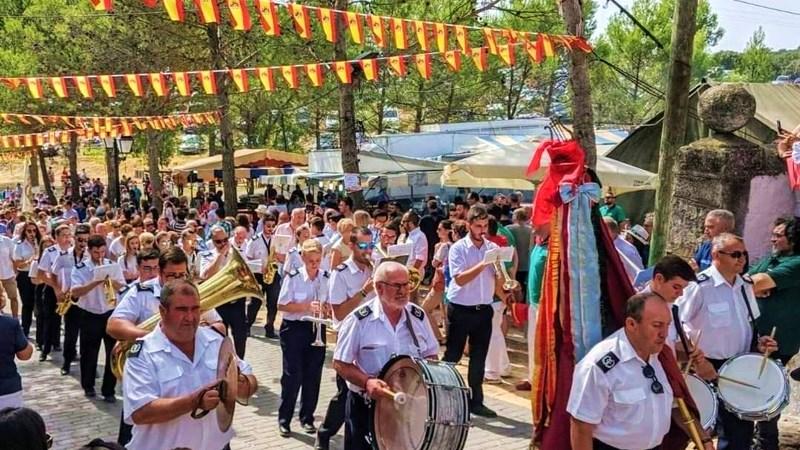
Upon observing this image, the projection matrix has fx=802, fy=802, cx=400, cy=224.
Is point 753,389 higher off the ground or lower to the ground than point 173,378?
lower

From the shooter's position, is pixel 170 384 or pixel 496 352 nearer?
pixel 170 384

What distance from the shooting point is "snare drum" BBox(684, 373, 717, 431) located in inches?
198

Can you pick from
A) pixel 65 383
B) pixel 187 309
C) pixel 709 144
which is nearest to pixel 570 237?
pixel 187 309

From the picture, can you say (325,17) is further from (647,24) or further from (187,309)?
(647,24)

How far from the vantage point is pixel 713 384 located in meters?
5.55

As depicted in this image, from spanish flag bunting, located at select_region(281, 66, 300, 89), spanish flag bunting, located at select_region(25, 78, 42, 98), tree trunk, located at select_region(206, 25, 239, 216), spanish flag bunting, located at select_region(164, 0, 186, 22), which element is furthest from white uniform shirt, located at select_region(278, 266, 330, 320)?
tree trunk, located at select_region(206, 25, 239, 216)

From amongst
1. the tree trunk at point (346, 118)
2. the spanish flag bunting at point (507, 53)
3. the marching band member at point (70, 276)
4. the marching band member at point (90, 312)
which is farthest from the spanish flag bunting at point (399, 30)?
the tree trunk at point (346, 118)

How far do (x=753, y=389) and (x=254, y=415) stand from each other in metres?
5.12

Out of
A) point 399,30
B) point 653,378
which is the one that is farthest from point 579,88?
point 653,378

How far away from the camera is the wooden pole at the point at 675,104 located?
29.5 feet

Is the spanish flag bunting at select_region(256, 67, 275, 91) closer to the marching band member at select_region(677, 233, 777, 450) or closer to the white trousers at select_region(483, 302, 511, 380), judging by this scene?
the white trousers at select_region(483, 302, 511, 380)

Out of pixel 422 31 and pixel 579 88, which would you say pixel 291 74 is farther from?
pixel 579 88

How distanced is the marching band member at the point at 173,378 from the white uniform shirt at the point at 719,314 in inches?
130

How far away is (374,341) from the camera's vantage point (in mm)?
5379
